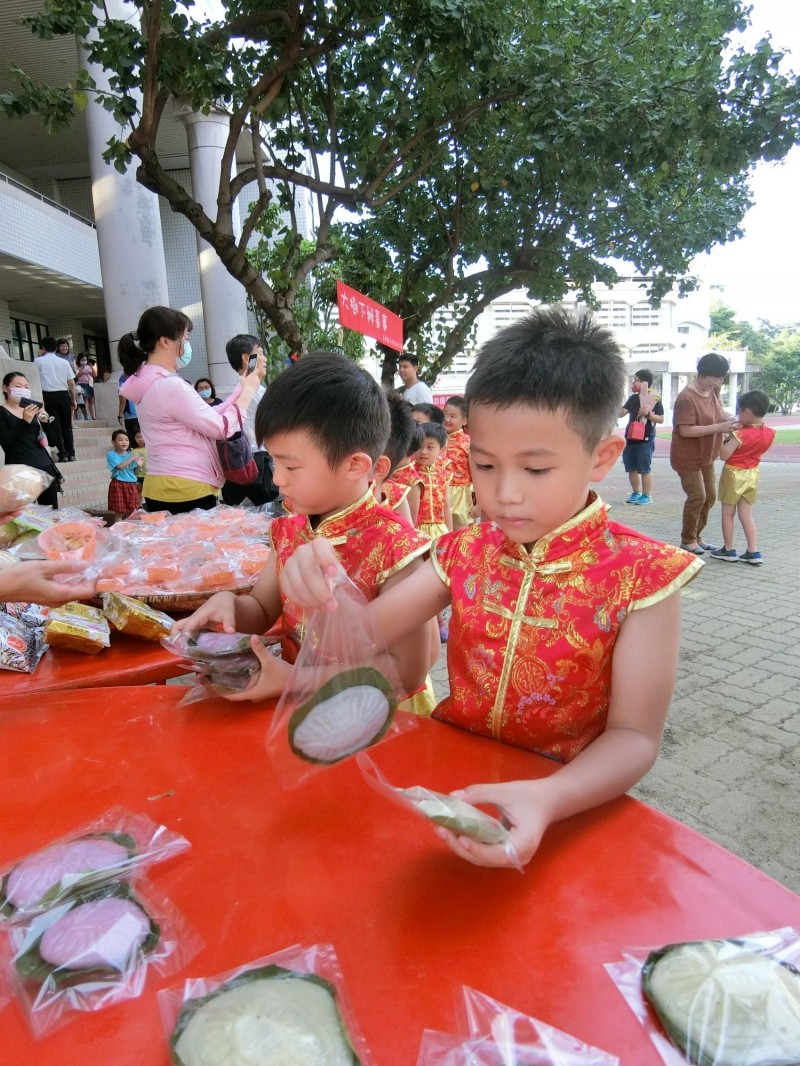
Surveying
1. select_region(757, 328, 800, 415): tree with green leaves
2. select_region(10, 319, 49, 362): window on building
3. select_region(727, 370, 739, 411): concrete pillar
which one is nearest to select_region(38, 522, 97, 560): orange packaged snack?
select_region(10, 319, 49, 362): window on building

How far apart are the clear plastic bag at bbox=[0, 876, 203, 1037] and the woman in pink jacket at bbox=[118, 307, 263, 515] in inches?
106

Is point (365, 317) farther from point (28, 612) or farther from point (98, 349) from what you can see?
point (98, 349)

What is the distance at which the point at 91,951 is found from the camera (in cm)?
67

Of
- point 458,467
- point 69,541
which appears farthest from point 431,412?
point 69,541

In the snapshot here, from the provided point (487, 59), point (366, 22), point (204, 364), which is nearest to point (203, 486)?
point (366, 22)

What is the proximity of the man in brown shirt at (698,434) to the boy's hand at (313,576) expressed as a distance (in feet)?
18.4

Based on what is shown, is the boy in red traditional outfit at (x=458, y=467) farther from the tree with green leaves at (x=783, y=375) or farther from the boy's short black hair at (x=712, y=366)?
the tree with green leaves at (x=783, y=375)

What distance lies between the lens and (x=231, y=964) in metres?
0.69

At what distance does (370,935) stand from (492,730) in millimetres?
541

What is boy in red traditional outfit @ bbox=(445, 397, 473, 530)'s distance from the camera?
5488 mm

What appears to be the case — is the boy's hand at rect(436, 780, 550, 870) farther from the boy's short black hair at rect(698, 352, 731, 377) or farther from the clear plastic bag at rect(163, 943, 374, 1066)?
the boy's short black hair at rect(698, 352, 731, 377)

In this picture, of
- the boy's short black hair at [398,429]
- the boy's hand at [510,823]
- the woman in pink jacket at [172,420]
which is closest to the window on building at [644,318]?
the woman in pink jacket at [172,420]

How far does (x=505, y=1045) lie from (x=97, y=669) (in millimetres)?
1296

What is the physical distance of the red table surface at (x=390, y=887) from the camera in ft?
2.05
